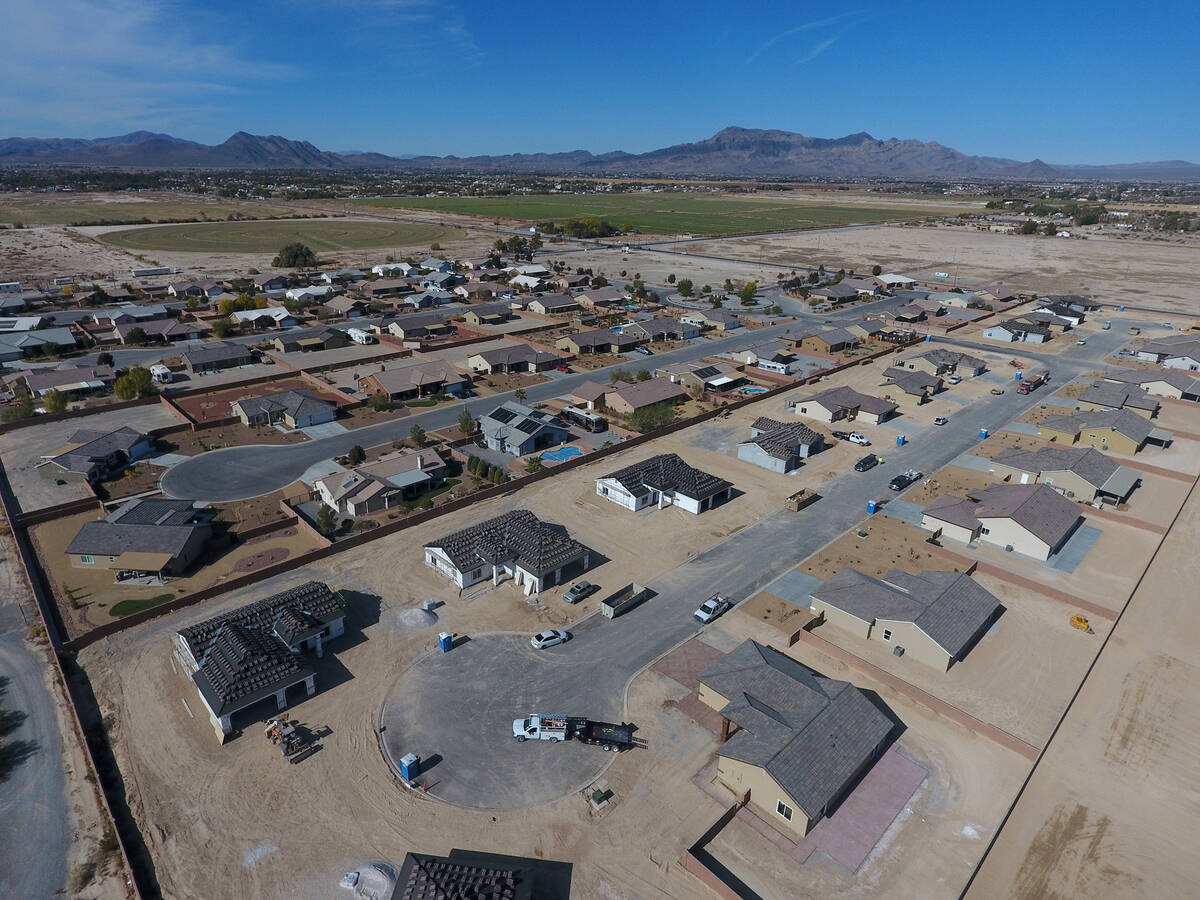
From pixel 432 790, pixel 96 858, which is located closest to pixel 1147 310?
pixel 432 790

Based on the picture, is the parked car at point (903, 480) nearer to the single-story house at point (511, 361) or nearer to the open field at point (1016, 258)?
the single-story house at point (511, 361)

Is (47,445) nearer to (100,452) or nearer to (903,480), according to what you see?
(100,452)

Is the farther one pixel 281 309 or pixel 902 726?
pixel 281 309

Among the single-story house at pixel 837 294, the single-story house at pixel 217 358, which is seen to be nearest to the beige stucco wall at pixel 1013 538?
the single-story house at pixel 217 358

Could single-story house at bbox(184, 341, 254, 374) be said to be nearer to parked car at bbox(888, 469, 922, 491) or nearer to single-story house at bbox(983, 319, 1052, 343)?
parked car at bbox(888, 469, 922, 491)

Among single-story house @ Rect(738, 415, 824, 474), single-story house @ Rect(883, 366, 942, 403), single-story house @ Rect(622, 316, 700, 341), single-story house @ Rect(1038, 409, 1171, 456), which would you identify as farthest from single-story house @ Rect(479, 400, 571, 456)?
single-story house @ Rect(1038, 409, 1171, 456)

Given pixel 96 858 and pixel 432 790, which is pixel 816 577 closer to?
pixel 432 790

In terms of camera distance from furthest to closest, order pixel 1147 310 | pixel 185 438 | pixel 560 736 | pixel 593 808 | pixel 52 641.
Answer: pixel 1147 310 → pixel 185 438 → pixel 52 641 → pixel 560 736 → pixel 593 808
